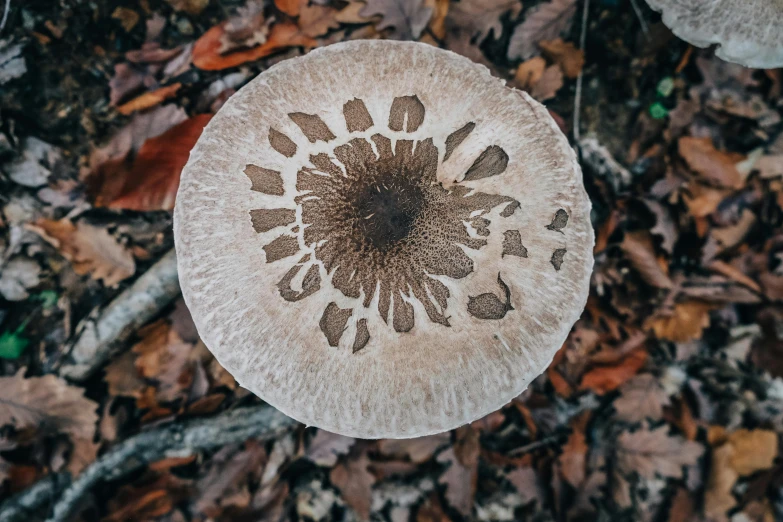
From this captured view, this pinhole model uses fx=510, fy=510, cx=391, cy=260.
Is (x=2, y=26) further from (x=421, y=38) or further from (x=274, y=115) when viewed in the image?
(x=421, y=38)

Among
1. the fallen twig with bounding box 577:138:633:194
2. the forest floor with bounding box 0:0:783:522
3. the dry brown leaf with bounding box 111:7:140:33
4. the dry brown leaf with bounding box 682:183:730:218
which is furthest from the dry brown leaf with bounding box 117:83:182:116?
the dry brown leaf with bounding box 682:183:730:218

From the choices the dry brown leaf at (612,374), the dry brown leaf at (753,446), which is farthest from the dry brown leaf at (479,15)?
the dry brown leaf at (753,446)

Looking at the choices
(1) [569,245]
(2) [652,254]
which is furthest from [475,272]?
(2) [652,254]

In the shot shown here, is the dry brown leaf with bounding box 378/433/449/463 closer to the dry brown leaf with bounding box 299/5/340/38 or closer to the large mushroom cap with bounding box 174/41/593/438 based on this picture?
the large mushroom cap with bounding box 174/41/593/438

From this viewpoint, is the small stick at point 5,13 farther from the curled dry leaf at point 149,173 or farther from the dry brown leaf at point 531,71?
the dry brown leaf at point 531,71

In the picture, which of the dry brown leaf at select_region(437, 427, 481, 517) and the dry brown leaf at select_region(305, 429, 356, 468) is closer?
the dry brown leaf at select_region(305, 429, 356, 468)

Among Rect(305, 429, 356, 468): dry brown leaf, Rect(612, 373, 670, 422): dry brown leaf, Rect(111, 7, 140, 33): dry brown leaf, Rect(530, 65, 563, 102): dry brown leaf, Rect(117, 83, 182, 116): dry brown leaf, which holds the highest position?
Rect(111, 7, 140, 33): dry brown leaf
